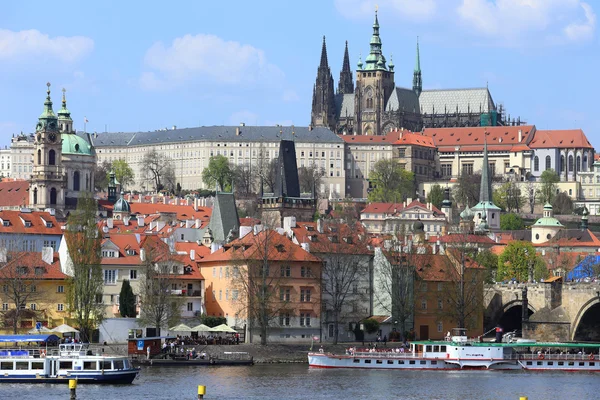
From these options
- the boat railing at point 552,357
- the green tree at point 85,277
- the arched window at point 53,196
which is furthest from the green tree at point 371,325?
the arched window at point 53,196

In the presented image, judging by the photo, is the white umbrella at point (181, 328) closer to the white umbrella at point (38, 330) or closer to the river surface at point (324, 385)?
the river surface at point (324, 385)

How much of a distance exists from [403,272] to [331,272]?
14.7 ft

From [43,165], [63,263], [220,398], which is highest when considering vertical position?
[43,165]

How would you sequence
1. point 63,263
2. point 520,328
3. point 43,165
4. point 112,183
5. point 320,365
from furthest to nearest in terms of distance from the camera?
point 112,183, point 43,165, point 520,328, point 63,263, point 320,365

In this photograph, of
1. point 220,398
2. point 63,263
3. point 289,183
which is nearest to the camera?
point 220,398

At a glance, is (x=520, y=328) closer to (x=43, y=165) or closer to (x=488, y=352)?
A: (x=488, y=352)

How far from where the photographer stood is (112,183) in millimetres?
179000

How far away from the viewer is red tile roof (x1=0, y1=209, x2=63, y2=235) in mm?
106438

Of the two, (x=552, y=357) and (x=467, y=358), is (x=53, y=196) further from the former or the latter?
(x=552, y=357)

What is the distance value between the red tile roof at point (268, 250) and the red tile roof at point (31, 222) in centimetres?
1704

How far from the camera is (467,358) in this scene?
8694 cm

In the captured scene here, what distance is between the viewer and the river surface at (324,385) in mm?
70406

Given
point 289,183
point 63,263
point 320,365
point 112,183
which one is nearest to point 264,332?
point 320,365

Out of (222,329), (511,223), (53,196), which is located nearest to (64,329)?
(222,329)
